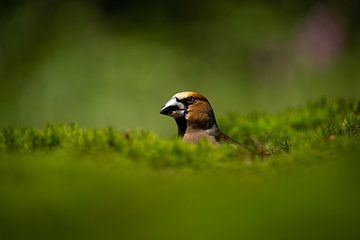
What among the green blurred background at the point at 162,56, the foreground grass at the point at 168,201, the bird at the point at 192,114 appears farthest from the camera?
the green blurred background at the point at 162,56

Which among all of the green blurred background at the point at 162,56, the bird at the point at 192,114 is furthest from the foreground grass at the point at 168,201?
the green blurred background at the point at 162,56

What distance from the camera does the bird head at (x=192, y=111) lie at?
4.53 m

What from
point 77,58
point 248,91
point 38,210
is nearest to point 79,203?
point 38,210

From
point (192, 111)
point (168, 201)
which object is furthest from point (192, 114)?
point (168, 201)

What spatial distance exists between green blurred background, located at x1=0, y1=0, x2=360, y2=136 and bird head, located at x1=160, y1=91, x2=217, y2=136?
3.43 m

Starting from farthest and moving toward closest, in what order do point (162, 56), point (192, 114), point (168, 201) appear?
point (162, 56) → point (192, 114) → point (168, 201)

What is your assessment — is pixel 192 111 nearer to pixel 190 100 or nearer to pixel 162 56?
pixel 190 100

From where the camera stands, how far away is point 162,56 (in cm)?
944

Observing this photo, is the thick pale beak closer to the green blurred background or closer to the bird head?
the bird head

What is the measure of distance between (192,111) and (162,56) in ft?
16.2

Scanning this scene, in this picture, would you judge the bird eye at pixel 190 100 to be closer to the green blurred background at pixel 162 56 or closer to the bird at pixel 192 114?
the bird at pixel 192 114

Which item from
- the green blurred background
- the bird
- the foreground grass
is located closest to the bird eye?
the bird

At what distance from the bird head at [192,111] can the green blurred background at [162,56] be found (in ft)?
11.3

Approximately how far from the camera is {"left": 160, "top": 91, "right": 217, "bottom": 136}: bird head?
178 inches
